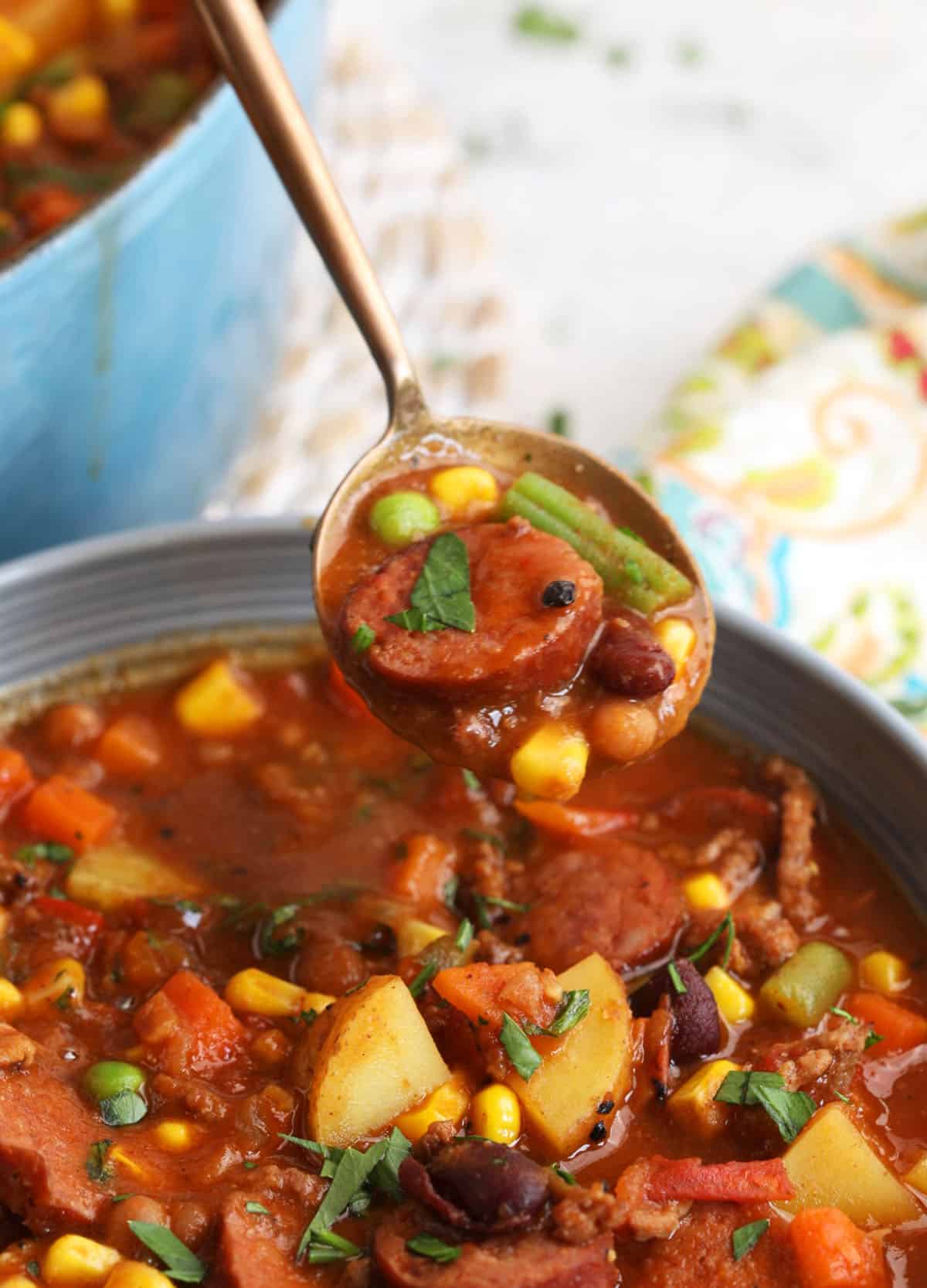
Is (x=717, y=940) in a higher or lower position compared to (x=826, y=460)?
higher

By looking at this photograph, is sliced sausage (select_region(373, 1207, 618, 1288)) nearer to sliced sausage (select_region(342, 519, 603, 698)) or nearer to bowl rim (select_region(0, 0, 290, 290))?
sliced sausage (select_region(342, 519, 603, 698))

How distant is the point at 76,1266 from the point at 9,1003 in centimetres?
68

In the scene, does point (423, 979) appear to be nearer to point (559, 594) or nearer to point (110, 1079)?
point (110, 1079)

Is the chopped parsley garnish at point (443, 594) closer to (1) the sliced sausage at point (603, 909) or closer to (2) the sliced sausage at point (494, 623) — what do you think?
(2) the sliced sausage at point (494, 623)

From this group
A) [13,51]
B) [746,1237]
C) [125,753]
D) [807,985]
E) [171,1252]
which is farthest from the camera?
[13,51]

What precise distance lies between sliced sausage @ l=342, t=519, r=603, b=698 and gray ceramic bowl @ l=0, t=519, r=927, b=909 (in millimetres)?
842

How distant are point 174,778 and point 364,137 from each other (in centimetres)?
315

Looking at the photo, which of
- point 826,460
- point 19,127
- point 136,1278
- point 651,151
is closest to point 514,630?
point 136,1278

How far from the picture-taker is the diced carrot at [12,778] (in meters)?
4.02

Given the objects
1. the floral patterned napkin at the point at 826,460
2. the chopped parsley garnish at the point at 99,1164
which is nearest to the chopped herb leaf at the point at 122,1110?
the chopped parsley garnish at the point at 99,1164

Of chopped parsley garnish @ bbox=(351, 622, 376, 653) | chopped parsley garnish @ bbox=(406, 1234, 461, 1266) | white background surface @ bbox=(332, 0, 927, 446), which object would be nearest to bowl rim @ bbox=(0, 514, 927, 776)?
chopped parsley garnish @ bbox=(351, 622, 376, 653)

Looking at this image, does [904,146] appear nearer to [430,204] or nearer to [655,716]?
[430,204]

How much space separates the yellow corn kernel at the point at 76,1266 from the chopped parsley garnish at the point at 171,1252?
8 cm

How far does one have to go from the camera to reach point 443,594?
3.43 m
